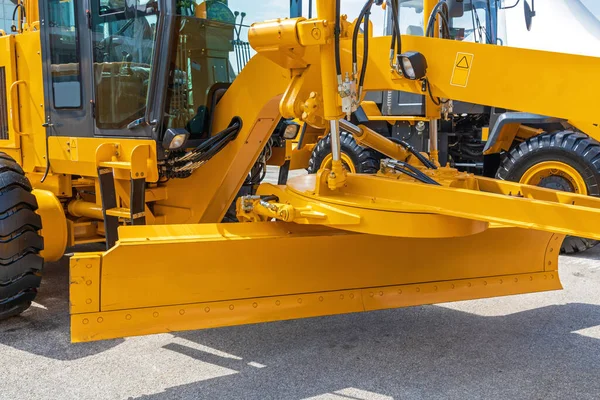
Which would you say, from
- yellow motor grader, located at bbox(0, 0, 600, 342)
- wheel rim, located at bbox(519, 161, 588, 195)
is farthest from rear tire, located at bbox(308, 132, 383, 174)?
yellow motor grader, located at bbox(0, 0, 600, 342)

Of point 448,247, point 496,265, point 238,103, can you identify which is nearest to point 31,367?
point 238,103

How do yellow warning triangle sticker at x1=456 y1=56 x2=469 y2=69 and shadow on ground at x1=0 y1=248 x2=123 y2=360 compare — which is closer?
yellow warning triangle sticker at x1=456 y1=56 x2=469 y2=69

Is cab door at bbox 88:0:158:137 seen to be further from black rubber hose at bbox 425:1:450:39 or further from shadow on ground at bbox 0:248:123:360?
black rubber hose at bbox 425:1:450:39

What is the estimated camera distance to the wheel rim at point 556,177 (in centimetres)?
598

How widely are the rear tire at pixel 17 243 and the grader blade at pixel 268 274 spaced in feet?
3.57

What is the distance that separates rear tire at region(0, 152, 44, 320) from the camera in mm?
3877

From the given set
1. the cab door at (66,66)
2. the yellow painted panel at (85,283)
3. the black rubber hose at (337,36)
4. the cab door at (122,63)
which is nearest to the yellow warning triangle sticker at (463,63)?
the black rubber hose at (337,36)

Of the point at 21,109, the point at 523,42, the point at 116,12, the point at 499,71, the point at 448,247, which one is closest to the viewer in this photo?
the point at 499,71

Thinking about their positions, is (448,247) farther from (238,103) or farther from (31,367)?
(31,367)

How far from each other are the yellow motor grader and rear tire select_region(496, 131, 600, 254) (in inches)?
87.1

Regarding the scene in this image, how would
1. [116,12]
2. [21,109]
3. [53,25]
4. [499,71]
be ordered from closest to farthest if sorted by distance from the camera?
[499,71]
[116,12]
[53,25]
[21,109]

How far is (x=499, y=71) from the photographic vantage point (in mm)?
2977

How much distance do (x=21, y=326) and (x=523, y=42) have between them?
6.22m

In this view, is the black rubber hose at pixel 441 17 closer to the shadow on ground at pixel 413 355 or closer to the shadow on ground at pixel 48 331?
the shadow on ground at pixel 413 355
